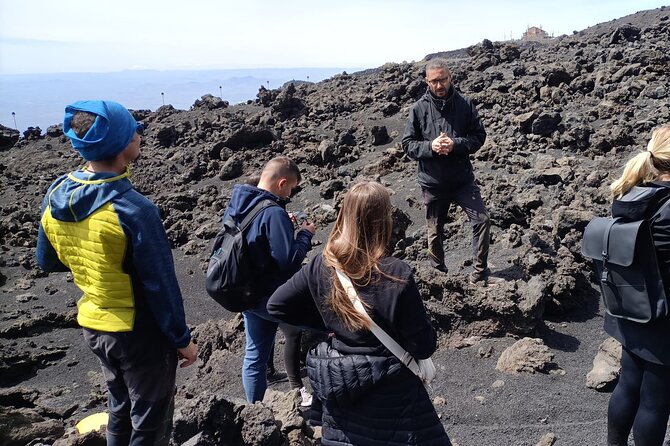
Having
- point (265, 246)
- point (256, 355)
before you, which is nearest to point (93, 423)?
point (256, 355)

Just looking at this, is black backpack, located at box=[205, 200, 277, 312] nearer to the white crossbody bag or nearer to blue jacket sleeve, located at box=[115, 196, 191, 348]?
blue jacket sleeve, located at box=[115, 196, 191, 348]

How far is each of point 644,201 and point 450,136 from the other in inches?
106

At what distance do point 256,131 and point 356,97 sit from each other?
459 cm

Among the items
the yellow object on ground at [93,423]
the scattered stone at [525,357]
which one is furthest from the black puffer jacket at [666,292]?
the yellow object on ground at [93,423]

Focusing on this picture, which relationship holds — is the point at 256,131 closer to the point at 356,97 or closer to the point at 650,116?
the point at 356,97

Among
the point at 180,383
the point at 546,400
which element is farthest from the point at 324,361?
the point at 180,383

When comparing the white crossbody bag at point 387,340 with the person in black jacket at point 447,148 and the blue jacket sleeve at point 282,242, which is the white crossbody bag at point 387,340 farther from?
the person in black jacket at point 447,148

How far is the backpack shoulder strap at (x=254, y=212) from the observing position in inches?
126

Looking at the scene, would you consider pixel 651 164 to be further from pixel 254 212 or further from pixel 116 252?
pixel 116 252

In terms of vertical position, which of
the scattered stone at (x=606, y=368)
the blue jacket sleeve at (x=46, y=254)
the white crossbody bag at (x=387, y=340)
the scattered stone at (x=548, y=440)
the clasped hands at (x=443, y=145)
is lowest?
the scattered stone at (x=548, y=440)

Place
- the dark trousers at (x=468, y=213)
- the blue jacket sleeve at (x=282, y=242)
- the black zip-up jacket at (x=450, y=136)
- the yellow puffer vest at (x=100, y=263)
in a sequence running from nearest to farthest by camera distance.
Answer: the yellow puffer vest at (x=100, y=263), the blue jacket sleeve at (x=282, y=242), the black zip-up jacket at (x=450, y=136), the dark trousers at (x=468, y=213)

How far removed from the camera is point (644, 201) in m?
2.50

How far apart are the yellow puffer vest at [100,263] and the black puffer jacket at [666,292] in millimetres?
2219

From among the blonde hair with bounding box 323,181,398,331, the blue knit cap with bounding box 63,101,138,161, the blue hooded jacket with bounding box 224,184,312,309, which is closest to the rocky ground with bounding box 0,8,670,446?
the blue hooded jacket with bounding box 224,184,312,309
